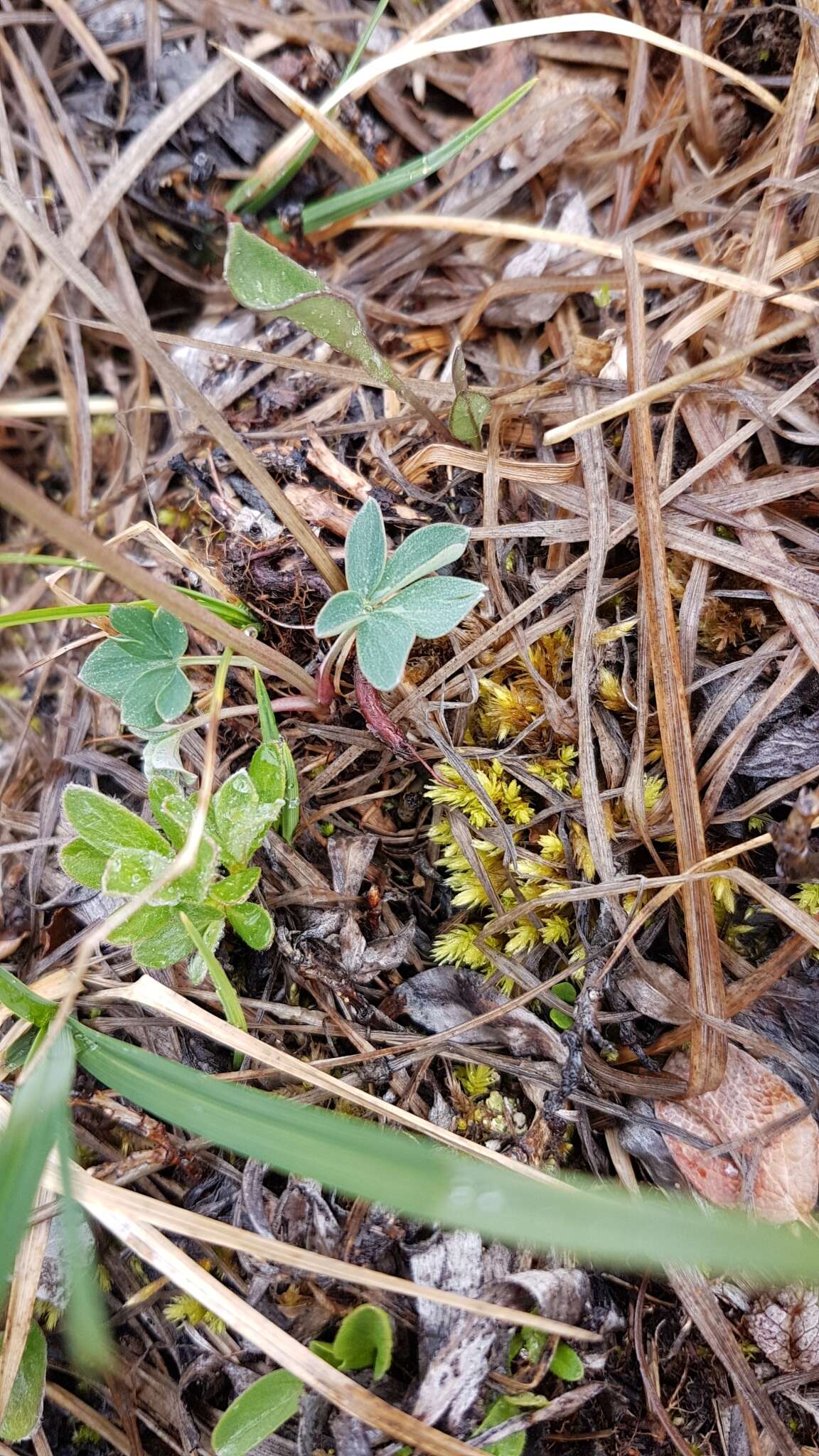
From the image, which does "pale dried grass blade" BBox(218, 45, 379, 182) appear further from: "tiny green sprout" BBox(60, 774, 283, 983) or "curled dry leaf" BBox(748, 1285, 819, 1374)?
"curled dry leaf" BBox(748, 1285, 819, 1374)

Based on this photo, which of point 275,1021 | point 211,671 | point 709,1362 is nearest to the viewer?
point 709,1362

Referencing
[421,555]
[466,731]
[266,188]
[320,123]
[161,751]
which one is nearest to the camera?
[421,555]

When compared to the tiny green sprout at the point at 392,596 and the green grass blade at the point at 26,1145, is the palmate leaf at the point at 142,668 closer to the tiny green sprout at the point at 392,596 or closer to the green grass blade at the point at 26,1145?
the tiny green sprout at the point at 392,596

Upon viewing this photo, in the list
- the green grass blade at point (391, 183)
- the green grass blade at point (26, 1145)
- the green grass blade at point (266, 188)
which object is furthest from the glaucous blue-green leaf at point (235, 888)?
the green grass blade at point (266, 188)

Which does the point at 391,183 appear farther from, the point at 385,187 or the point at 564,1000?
the point at 564,1000

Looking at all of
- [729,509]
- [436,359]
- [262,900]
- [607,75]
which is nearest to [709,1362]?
[262,900]

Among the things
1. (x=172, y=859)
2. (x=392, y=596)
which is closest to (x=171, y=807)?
(x=172, y=859)

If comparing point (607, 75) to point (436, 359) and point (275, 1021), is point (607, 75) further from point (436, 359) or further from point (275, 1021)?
point (275, 1021)
